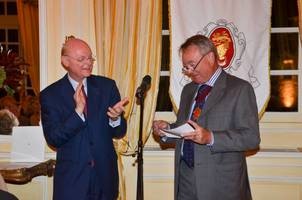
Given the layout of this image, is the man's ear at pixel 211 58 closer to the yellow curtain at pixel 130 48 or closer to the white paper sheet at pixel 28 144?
the yellow curtain at pixel 130 48

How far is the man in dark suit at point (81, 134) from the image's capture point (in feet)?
9.63

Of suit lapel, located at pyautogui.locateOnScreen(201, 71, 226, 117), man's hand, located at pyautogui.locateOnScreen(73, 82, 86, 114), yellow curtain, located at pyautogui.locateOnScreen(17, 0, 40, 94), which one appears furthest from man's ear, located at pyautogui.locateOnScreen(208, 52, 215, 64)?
yellow curtain, located at pyautogui.locateOnScreen(17, 0, 40, 94)

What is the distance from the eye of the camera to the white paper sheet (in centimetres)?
391

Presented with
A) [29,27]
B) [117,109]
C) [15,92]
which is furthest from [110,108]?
[29,27]

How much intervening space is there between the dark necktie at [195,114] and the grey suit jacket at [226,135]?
0.06m

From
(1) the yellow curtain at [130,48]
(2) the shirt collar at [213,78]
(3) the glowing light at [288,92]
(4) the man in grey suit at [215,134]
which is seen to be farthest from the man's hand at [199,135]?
(3) the glowing light at [288,92]

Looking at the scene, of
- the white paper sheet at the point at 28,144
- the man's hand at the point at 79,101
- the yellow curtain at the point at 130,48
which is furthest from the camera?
the white paper sheet at the point at 28,144

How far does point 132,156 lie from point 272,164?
1.16m

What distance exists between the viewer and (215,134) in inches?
105

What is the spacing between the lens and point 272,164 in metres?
3.86

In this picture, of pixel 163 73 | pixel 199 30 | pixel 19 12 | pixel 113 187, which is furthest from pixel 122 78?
pixel 19 12

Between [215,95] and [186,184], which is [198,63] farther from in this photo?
[186,184]

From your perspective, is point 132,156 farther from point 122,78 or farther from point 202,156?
point 202,156

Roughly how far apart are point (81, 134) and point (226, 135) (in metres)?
0.91
